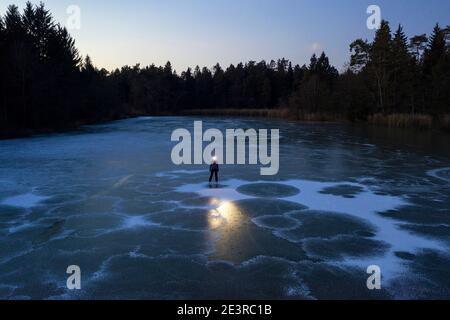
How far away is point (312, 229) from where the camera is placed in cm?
798

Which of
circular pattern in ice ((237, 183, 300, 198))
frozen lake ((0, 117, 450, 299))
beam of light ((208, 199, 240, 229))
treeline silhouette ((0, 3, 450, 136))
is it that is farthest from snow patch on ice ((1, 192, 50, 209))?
treeline silhouette ((0, 3, 450, 136))

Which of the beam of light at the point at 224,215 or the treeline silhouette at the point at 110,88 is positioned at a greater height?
the treeline silhouette at the point at 110,88

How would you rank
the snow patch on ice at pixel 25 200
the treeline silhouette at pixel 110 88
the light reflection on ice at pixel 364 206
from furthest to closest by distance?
the treeline silhouette at pixel 110 88 < the snow patch on ice at pixel 25 200 < the light reflection on ice at pixel 364 206

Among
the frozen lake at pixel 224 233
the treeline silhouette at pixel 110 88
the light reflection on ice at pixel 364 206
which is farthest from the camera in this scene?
the treeline silhouette at pixel 110 88

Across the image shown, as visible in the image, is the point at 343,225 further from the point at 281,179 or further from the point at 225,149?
the point at 225,149

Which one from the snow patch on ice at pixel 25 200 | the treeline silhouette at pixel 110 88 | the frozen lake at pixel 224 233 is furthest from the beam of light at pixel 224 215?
the treeline silhouette at pixel 110 88

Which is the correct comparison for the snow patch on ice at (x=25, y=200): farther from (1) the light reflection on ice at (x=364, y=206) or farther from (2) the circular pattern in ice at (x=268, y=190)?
(2) the circular pattern in ice at (x=268, y=190)

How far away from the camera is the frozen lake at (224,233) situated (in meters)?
5.43

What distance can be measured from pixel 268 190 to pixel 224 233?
4.19 meters

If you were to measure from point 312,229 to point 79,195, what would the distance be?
6248 millimetres

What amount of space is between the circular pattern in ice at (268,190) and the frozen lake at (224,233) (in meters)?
0.03

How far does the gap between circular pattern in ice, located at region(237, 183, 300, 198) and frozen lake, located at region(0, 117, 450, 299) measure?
0.03 meters

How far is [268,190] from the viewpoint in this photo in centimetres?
1158

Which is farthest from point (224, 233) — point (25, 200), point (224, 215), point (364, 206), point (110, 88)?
point (110, 88)
